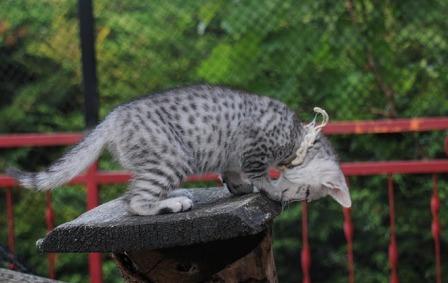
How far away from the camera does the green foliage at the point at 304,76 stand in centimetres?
668

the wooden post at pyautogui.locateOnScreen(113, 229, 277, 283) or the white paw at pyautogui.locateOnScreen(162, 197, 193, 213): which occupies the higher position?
the white paw at pyautogui.locateOnScreen(162, 197, 193, 213)

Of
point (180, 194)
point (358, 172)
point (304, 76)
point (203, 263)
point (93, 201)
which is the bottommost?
point (93, 201)

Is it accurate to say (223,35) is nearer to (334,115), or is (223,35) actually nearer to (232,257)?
(334,115)

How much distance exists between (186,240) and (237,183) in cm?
93

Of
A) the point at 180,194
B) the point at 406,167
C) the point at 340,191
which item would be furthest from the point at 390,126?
the point at 180,194

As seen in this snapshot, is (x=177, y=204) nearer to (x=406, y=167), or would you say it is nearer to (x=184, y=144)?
(x=184, y=144)

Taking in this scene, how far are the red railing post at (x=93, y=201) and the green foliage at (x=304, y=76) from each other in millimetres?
1066

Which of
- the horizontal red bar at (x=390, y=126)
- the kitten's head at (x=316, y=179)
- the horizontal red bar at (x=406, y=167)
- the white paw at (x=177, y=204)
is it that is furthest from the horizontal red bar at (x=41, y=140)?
the white paw at (x=177, y=204)

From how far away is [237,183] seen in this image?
423 cm

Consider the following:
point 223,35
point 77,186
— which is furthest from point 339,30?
point 77,186

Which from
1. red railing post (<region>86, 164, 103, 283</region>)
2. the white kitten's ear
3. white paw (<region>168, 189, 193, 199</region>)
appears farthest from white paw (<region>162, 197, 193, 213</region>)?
red railing post (<region>86, 164, 103, 283</region>)

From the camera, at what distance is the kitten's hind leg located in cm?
418

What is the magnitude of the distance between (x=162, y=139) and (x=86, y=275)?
355 cm

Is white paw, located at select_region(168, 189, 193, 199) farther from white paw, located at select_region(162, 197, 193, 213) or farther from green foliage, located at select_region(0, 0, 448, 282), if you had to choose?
green foliage, located at select_region(0, 0, 448, 282)
